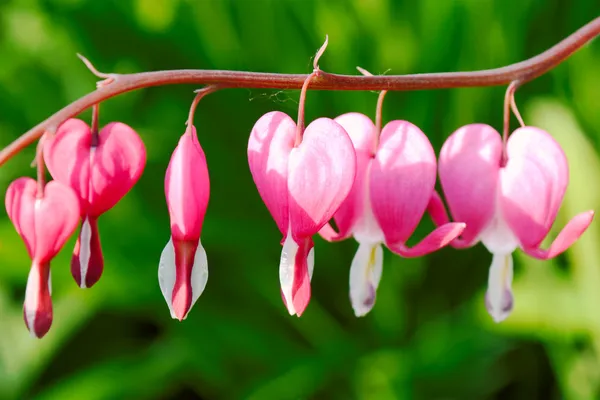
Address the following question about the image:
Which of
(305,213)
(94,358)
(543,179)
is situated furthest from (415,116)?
(305,213)

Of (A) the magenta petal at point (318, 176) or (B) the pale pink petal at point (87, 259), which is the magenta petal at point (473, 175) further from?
(B) the pale pink petal at point (87, 259)

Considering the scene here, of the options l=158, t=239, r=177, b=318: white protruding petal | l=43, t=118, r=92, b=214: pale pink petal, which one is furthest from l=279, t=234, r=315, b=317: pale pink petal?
l=43, t=118, r=92, b=214: pale pink petal

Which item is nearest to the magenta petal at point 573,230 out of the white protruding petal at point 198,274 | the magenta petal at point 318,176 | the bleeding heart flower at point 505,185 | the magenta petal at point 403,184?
the bleeding heart flower at point 505,185

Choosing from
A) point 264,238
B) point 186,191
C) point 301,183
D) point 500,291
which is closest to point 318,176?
point 301,183

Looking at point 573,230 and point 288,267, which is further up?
point 288,267

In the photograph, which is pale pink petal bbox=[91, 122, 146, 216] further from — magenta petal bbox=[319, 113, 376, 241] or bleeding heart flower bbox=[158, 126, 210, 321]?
magenta petal bbox=[319, 113, 376, 241]

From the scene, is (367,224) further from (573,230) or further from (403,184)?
(573,230)
